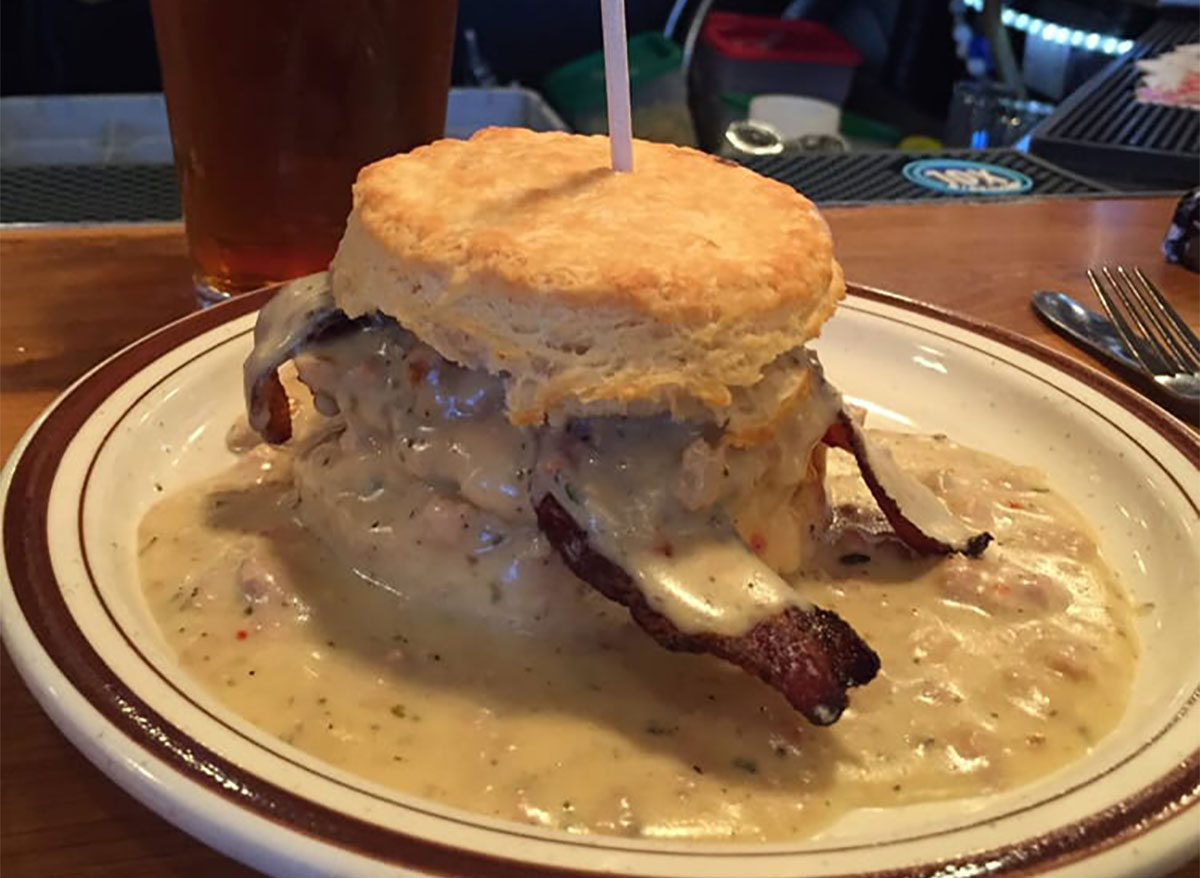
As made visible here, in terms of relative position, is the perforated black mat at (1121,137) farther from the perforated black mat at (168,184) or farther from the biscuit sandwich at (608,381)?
the biscuit sandwich at (608,381)

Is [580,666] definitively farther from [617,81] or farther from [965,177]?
[965,177]

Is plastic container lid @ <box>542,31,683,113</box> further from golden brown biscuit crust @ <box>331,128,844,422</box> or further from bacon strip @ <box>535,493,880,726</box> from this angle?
bacon strip @ <box>535,493,880,726</box>

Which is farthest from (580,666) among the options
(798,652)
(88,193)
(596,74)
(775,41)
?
(775,41)

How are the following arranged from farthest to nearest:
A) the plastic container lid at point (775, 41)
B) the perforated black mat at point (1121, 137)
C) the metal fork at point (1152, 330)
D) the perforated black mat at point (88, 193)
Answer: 1. the plastic container lid at point (775, 41)
2. the perforated black mat at point (1121, 137)
3. the perforated black mat at point (88, 193)
4. the metal fork at point (1152, 330)

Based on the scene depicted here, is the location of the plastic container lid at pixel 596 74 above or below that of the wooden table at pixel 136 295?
below

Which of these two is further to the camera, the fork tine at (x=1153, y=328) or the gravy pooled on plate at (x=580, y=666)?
the fork tine at (x=1153, y=328)

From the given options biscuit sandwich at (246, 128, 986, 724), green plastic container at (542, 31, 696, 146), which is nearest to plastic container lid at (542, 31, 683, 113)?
green plastic container at (542, 31, 696, 146)

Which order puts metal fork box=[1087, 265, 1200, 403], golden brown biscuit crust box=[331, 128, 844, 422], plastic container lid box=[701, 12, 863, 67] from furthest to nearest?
plastic container lid box=[701, 12, 863, 67] → metal fork box=[1087, 265, 1200, 403] → golden brown biscuit crust box=[331, 128, 844, 422]

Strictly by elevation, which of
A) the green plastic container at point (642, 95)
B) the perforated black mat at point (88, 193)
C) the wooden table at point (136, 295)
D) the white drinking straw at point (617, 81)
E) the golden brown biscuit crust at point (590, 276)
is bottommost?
the green plastic container at point (642, 95)

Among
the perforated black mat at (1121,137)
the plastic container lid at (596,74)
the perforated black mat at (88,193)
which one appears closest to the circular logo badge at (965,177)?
the perforated black mat at (1121,137)

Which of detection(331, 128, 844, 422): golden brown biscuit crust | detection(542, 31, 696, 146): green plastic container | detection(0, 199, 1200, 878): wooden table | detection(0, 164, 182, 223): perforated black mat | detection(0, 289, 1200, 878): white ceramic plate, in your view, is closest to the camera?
detection(0, 289, 1200, 878): white ceramic plate
